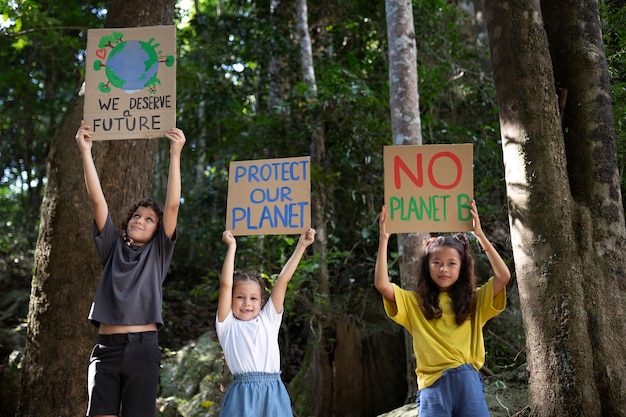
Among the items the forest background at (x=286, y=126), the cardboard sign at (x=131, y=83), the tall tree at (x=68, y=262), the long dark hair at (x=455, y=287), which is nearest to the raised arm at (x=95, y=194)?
the cardboard sign at (x=131, y=83)

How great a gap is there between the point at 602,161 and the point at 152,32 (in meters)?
2.74

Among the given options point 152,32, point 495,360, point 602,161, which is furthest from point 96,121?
point 495,360

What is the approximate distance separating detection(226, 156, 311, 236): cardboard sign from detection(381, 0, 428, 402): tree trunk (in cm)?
201

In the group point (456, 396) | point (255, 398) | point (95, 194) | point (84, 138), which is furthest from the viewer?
point (84, 138)

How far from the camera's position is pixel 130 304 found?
10.0 ft

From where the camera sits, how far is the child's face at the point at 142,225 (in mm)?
3305

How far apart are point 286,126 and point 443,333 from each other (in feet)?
16.1

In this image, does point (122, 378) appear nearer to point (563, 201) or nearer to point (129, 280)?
point (129, 280)

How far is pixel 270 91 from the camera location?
934cm

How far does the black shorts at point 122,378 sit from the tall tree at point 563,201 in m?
1.98

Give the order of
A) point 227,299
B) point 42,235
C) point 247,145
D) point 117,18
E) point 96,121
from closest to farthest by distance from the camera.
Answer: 1. point 227,299
2. point 96,121
3. point 42,235
4. point 117,18
5. point 247,145

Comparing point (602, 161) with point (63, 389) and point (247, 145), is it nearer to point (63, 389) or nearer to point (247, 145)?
point (63, 389)

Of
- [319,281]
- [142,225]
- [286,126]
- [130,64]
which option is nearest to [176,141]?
[142,225]

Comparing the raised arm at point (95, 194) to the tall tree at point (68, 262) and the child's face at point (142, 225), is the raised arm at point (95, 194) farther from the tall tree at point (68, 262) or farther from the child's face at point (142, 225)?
the tall tree at point (68, 262)
